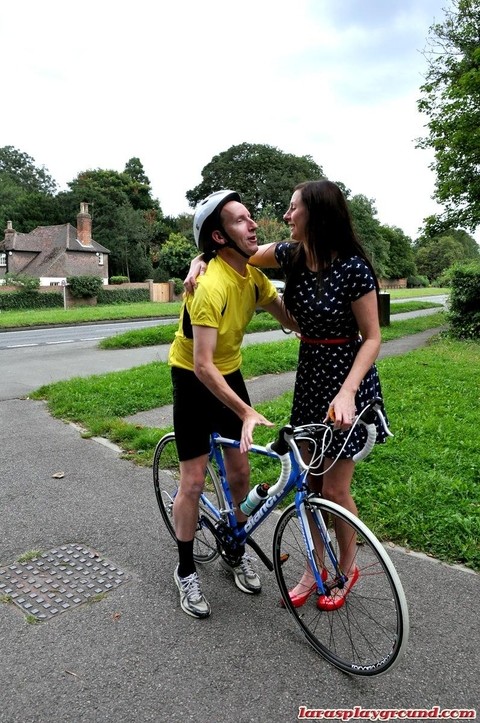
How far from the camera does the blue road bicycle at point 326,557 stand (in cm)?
223

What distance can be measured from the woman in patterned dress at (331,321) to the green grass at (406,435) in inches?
42.3

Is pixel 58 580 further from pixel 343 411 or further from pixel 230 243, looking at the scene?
pixel 230 243

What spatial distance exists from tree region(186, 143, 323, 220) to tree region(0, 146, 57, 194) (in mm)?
29350

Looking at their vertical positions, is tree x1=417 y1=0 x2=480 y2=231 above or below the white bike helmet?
above

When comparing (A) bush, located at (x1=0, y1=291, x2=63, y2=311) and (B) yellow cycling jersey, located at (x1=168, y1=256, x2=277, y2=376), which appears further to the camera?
(A) bush, located at (x1=0, y1=291, x2=63, y2=311)

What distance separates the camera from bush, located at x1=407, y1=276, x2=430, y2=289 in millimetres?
91375

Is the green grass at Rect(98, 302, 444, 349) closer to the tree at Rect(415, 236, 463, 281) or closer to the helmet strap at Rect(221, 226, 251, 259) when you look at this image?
the helmet strap at Rect(221, 226, 251, 259)

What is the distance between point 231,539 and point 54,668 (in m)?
1.00

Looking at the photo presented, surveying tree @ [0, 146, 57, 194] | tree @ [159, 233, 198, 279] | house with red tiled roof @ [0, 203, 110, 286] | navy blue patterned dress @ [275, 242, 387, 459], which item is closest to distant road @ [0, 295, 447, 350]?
navy blue patterned dress @ [275, 242, 387, 459]

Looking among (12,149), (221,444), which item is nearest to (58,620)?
(221,444)

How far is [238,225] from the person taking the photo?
7.92ft

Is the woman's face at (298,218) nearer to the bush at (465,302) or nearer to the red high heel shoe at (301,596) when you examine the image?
the red high heel shoe at (301,596)

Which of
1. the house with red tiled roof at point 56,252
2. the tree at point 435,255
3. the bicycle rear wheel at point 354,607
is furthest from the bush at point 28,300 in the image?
the tree at point 435,255

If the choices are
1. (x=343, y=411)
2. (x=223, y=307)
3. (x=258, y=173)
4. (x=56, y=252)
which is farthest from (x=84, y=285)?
(x=258, y=173)
